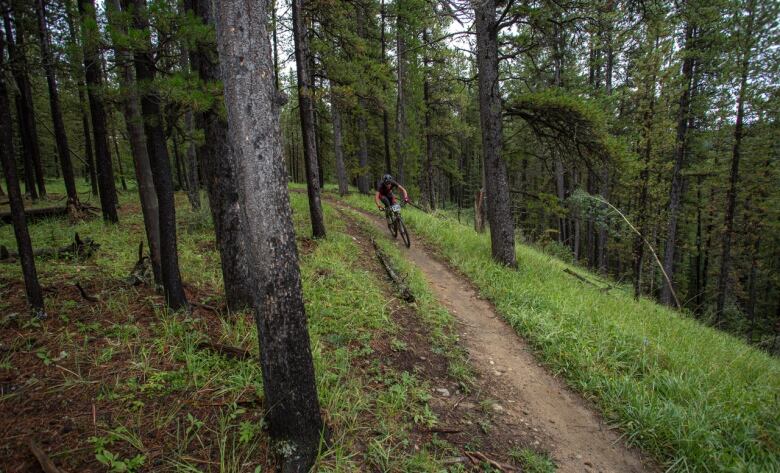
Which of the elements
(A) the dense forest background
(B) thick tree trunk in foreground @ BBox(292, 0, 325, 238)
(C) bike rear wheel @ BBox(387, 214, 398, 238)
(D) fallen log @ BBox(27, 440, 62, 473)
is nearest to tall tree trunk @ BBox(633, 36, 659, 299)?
(A) the dense forest background

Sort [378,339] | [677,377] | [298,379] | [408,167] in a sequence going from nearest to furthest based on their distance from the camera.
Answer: [298,379]
[677,377]
[378,339]
[408,167]

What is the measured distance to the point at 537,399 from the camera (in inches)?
175

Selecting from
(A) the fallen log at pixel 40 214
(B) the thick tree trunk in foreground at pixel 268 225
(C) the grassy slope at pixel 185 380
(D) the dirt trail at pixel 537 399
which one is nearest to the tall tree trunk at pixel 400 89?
(D) the dirt trail at pixel 537 399

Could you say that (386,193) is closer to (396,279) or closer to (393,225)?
Answer: (393,225)

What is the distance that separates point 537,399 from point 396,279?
368 cm

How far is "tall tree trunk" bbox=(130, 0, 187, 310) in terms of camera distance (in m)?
3.84

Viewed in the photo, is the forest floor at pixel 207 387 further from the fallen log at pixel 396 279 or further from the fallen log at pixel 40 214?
the fallen log at pixel 40 214

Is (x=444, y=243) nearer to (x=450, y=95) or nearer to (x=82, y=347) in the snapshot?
(x=82, y=347)

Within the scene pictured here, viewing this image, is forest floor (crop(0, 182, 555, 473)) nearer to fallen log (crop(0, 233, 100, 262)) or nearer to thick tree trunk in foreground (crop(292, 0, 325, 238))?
fallen log (crop(0, 233, 100, 262))

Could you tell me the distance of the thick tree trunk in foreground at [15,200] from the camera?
12.3ft

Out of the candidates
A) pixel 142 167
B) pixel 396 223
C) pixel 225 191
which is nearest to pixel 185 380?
pixel 225 191

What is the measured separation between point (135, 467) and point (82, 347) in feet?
6.47

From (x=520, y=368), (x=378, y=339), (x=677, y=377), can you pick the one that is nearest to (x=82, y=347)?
(x=378, y=339)

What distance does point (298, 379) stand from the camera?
9.09 ft
